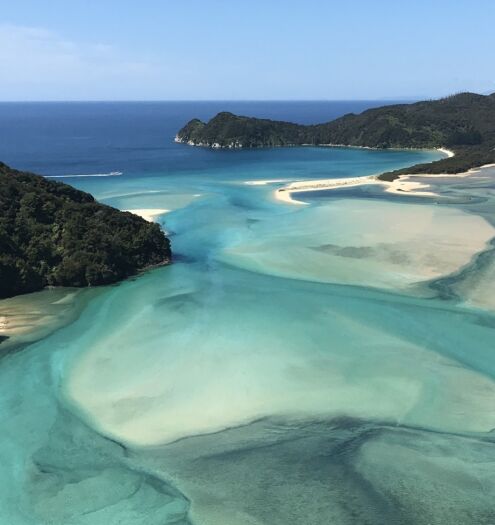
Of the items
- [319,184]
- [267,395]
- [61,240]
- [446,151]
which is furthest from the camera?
[446,151]

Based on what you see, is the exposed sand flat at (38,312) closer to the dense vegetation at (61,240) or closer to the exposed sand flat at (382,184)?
the dense vegetation at (61,240)

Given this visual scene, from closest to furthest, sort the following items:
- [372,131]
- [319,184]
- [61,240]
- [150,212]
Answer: [61,240] → [150,212] → [319,184] → [372,131]

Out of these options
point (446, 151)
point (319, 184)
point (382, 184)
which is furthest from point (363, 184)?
point (446, 151)

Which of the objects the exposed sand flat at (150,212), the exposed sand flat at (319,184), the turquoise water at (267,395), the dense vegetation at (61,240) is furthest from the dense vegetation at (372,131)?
the dense vegetation at (61,240)

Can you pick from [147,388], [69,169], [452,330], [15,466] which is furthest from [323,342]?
[69,169]

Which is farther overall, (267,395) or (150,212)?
(150,212)

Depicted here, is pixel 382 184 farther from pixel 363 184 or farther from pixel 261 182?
pixel 261 182
